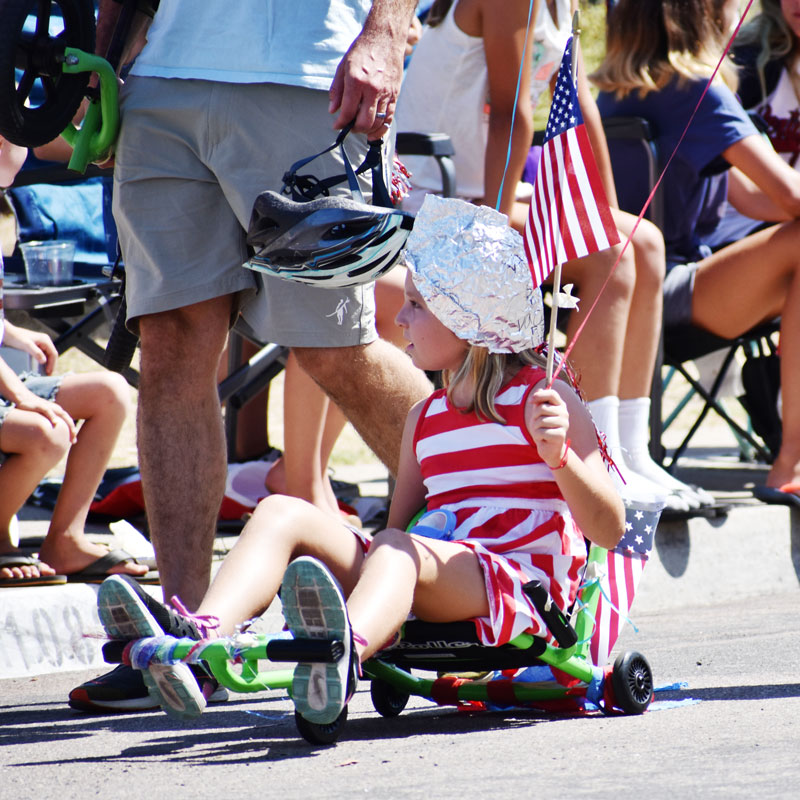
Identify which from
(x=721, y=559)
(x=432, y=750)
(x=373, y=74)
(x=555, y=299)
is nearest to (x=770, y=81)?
(x=721, y=559)

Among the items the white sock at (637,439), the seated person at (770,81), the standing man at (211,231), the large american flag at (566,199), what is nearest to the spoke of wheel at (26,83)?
the standing man at (211,231)

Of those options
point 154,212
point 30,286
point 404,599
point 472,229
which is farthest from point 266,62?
point 30,286

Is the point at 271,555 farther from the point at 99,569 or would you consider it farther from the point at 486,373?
the point at 99,569

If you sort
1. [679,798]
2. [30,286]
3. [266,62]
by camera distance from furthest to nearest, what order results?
[30,286] → [266,62] → [679,798]

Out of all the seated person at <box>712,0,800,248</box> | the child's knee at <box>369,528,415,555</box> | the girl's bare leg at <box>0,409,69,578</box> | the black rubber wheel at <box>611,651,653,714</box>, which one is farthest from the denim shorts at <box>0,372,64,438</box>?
the seated person at <box>712,0,800,248</box>

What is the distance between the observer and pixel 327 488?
4977 millimetres

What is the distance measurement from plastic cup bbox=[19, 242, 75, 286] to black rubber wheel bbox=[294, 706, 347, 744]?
2953 millimetres

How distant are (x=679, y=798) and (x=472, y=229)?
1.30 m

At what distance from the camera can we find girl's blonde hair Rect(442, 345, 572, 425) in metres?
3.17

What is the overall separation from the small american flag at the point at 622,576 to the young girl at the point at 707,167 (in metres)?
2.16

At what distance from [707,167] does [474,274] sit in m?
2.55

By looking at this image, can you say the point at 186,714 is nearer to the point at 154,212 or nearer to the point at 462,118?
the point at 154,212

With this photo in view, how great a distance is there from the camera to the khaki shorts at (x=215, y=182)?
351 centimetres

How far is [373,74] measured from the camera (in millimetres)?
3322
